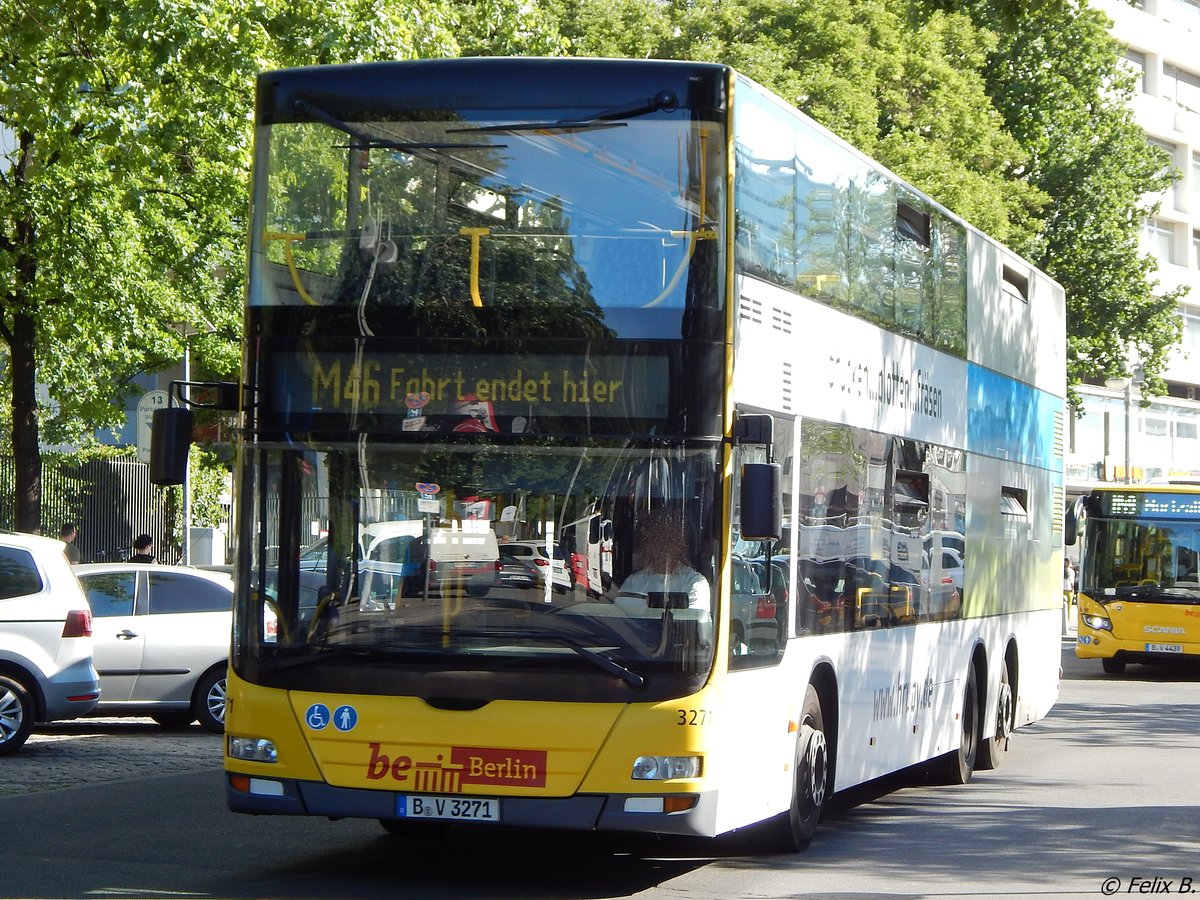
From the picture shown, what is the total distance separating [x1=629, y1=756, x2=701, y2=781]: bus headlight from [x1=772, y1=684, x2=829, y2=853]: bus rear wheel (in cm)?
A: 165

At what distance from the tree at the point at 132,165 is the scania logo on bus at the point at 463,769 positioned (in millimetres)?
9594

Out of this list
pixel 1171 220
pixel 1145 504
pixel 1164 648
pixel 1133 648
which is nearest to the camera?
pixel 1164 648

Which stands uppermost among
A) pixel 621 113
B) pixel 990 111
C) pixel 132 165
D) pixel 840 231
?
pixel 990 111

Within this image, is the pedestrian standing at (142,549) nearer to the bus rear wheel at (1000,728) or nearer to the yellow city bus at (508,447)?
the bus rear wheel at (1000,728)

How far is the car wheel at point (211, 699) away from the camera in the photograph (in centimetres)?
1670

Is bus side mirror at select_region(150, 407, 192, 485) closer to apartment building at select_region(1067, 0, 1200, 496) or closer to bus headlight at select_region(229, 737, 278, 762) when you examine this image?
bus headlight at select_region(229, 737, 278, 762)

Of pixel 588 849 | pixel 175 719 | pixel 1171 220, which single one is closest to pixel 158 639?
pixel 175 719

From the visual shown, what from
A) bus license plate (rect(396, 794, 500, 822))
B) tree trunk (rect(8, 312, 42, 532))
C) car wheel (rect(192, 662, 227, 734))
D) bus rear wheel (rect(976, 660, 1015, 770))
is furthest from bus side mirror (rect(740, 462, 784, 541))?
tree trunk (rect(8, 312, 42, 532))

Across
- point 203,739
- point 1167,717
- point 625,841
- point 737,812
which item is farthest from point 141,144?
point 1167,717

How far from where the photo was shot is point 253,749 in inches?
345

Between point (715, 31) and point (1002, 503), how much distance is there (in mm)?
24535

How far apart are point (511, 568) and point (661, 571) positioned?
0.70 meters

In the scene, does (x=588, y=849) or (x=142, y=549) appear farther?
(x=142, y=549)

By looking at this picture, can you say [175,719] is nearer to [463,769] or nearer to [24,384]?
[24,384]
